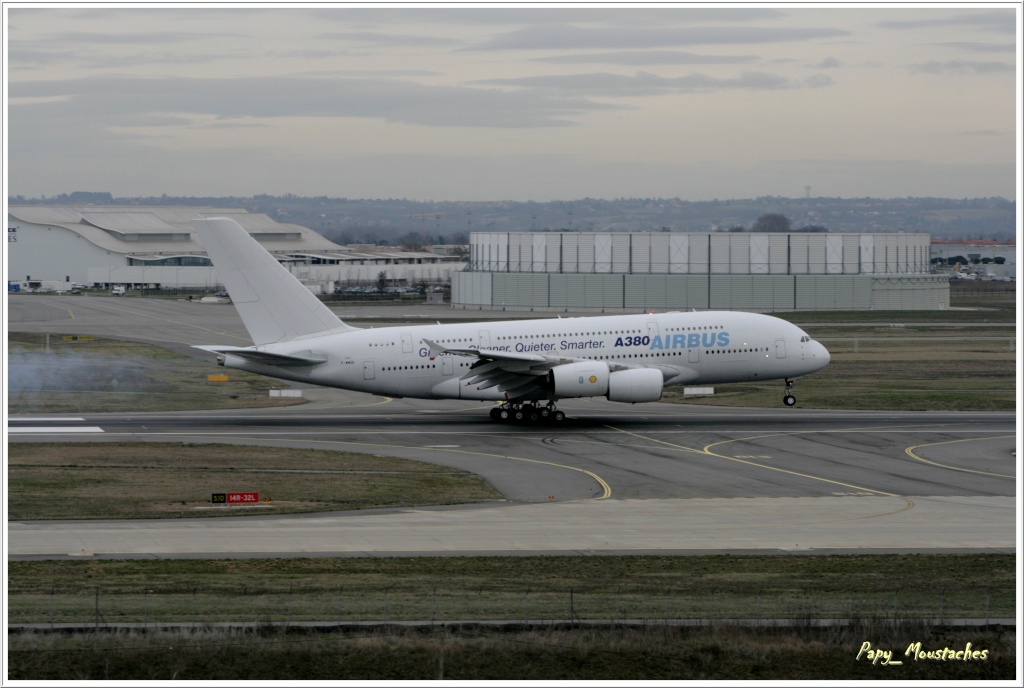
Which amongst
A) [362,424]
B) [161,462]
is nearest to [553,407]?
[362,424]

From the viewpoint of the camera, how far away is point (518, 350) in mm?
61781

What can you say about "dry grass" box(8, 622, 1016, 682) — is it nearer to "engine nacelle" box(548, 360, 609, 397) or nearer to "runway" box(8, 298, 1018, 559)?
"runway" box(8, 298, 1018, 559)

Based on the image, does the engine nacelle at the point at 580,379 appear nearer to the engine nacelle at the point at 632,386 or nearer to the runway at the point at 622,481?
the engine nacelle at the point at 632,386

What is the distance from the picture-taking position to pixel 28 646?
24266 millimetres

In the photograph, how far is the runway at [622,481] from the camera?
35781mm

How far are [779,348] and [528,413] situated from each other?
13.5 meters

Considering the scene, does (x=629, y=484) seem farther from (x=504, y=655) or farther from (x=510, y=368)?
(x=504, y=655)

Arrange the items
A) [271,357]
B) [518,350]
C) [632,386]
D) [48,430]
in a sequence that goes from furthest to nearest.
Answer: [518,350] → [271,357] → [632,386] → [48,430]

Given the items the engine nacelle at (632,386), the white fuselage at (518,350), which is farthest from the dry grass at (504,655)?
the white fuselage at (518,350)

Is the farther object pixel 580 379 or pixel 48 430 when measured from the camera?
pixel 580 379

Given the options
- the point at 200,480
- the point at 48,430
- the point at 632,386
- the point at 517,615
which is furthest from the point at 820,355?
the point at 517,615

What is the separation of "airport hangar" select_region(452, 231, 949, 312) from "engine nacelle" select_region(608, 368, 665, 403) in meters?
91.6

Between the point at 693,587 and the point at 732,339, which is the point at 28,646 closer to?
the point at 693,587

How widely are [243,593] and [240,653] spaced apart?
4979 millimetres
